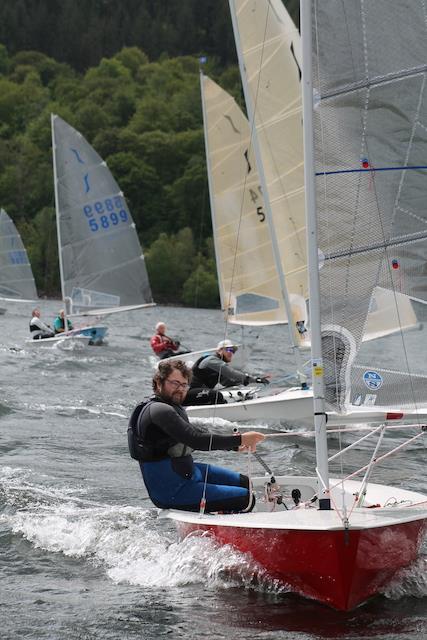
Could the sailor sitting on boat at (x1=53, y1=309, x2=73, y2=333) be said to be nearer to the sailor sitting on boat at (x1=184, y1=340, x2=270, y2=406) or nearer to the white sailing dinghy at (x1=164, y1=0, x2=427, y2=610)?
the sailor sitting on boat at (x1=184, y1=340, x2=270, y2=406)

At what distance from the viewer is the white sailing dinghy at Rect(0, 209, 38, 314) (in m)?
37.2

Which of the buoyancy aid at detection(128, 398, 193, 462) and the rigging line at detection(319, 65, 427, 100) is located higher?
the rigging line at detection(319, 65, 427, 100)

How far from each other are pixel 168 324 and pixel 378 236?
39834 millimetres

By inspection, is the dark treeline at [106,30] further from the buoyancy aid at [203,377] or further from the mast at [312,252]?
the mast at [312,252]

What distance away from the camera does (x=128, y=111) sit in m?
101

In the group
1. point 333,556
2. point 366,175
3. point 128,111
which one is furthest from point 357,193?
point 128,111

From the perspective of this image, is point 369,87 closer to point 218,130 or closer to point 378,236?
point 378,236

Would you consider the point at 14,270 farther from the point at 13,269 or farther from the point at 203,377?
the point at 203,377

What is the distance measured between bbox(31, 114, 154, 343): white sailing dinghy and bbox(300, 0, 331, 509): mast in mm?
20716

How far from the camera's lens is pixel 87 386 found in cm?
1902

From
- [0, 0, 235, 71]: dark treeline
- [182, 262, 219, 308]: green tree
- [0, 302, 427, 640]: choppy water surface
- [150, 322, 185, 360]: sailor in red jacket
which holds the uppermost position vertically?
[0, 0, 235, 71]: dark treeline

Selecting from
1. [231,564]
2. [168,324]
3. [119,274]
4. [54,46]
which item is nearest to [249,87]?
[231,564]

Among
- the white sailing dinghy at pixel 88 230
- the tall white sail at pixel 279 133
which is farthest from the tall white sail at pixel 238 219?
the white sailing dinghy at pixel 88 230

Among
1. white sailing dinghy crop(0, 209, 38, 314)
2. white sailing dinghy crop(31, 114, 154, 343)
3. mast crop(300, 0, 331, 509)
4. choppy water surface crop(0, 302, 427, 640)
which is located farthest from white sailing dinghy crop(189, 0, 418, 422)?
white sailing dinghy crop(0, 209, 38, 314)
